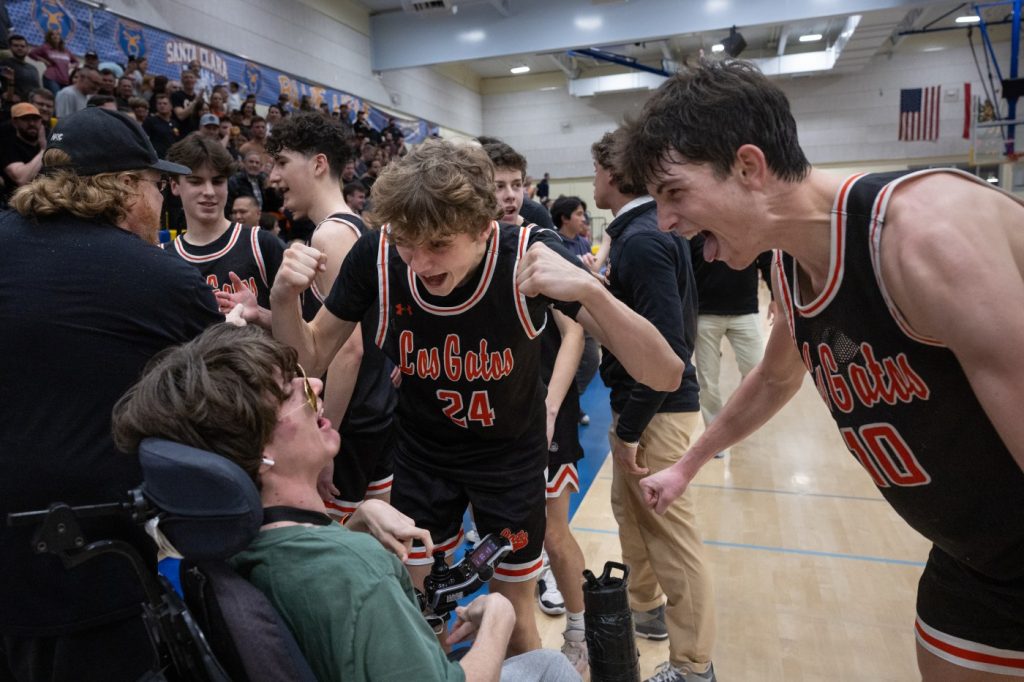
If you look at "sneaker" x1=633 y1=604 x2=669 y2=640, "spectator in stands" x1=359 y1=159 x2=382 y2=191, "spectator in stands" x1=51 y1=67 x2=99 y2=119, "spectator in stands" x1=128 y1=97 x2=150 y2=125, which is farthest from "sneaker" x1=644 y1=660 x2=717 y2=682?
"spectator in stands" x1=359 y1=159 x2=382 y2=191

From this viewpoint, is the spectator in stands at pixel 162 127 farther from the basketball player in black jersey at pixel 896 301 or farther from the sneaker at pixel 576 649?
the basketball player in black jersey at pixel 896 301

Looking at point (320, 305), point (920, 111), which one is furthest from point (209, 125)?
point (920, 111)

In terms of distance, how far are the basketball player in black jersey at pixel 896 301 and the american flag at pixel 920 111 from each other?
20903 millimetres

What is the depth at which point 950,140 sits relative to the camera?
19.3 metres

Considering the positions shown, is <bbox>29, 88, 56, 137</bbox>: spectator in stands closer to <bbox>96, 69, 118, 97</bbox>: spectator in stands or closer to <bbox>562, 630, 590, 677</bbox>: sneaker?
<bbox>96, 69, 118, 97</bbox>: spectator in stands

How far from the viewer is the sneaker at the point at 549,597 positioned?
329 cm

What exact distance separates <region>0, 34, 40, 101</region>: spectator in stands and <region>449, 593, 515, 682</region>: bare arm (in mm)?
7460

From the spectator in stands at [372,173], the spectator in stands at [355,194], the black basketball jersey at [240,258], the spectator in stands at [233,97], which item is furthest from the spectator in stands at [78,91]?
the black basketball jersey at [240,258]

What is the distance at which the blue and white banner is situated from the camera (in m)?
8.20

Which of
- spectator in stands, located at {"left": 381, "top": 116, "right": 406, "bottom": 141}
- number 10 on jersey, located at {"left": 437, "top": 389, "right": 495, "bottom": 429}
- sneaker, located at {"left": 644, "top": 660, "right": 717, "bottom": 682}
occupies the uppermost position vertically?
spectator in stands, located at {"left": 381, "top": 116, "right": 406, "bottom": 141}

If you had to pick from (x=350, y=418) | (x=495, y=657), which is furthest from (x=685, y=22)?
(x=495, y=657)

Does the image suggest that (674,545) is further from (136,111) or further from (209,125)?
(209,125)

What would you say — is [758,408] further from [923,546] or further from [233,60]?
[233,60]

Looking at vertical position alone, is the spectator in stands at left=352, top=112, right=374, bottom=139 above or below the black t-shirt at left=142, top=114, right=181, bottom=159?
Answer: above
